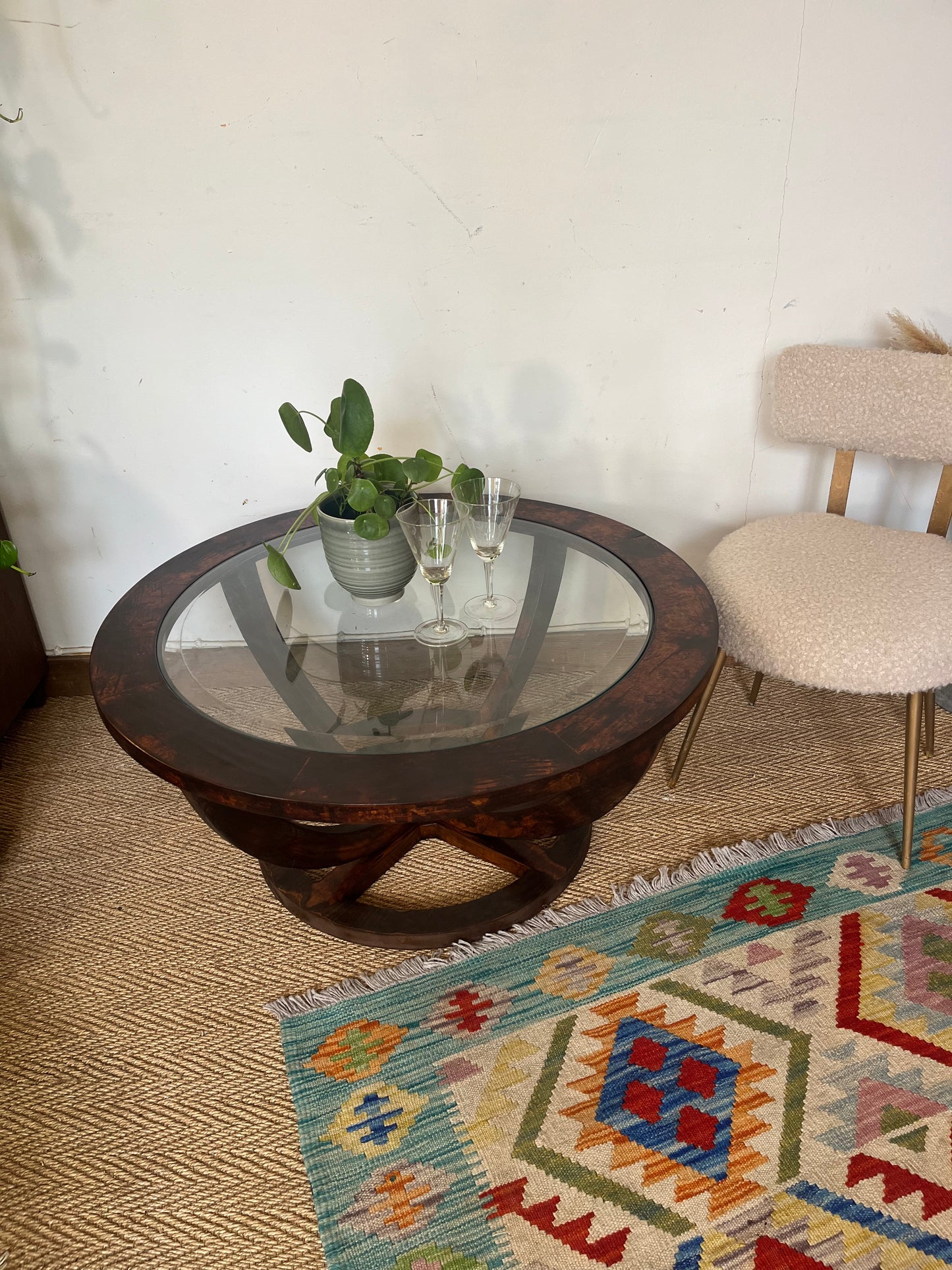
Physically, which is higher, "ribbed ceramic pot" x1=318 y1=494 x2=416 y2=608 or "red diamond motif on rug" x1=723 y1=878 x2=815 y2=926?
"ribbed ceramic pot" x1=318 y1=494 x2=416 y2=608

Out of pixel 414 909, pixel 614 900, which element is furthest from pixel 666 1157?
pixel 414 909

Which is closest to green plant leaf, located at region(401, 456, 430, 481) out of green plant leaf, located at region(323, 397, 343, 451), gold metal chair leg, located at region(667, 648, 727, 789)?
green plant leaf, located at region(323, 397, 343, 451)

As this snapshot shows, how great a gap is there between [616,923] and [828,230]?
1.36 meters

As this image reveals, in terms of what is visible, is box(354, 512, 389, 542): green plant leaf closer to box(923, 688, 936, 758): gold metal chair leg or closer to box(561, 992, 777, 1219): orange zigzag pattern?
box(561, 992, 777, 1219): orange zigzag pattern

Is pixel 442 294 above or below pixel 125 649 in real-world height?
above

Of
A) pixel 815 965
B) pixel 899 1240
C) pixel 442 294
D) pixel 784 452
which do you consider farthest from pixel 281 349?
pixel 899 1240

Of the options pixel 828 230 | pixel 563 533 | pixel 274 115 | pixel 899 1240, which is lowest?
pixel 899 1240

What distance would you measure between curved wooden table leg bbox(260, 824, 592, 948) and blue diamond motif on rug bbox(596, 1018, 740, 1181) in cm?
25

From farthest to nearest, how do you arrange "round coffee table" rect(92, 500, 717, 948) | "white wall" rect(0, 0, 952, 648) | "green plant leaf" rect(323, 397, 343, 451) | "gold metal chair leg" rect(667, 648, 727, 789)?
"gold metal chair leg" rect(667, 648, 727, 789) < "white wall" rect(0, 0, 952, 648) < "green plant leaf" rect(323, 397, 343, 451) < "round coffee table" rect(92, 500, 717, 948)

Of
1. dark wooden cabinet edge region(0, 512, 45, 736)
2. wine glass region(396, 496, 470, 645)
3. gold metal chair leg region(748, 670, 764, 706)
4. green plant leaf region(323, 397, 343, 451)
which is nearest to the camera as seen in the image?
wine glass region(396, 496, 470, 645)

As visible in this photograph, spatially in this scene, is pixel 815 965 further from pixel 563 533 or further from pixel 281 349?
pixel 281 349

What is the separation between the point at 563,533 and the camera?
4.74ft

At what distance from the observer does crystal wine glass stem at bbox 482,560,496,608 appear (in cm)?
124

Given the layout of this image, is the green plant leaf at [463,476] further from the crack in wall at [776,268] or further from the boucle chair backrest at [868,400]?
the crack in wall at [776,268]
